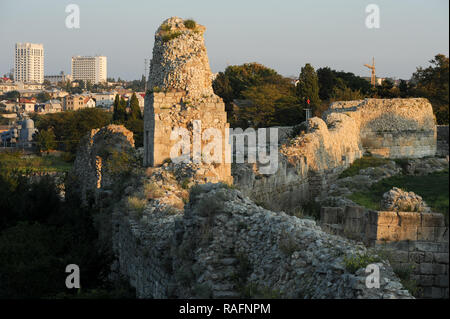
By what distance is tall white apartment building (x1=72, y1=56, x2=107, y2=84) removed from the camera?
149 m

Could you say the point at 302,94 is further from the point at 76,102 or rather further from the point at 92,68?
the point at 92,68

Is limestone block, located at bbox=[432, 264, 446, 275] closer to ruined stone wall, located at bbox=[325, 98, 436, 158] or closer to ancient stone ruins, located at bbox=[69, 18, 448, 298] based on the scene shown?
ancient stone ruins, located at bbox=[69, 18, 448, 298]

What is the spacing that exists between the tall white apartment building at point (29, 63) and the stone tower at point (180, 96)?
5902 inches

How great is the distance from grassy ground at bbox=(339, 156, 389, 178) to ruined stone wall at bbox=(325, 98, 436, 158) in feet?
5.41

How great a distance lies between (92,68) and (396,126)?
13230 centimetres

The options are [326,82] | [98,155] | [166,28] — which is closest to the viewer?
[166,28]

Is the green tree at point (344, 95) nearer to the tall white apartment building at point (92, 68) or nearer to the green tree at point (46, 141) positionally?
the green tree at point (46, 141)

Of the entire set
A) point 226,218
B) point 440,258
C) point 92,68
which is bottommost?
point 440,258

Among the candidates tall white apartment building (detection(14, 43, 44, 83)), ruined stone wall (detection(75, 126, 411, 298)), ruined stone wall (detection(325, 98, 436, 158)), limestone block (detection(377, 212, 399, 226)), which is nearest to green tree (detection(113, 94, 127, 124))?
ruined stone wall (detection(325, 98, 436, 158))

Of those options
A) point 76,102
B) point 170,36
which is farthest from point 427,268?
point 76,102

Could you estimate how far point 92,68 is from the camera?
151000 mm

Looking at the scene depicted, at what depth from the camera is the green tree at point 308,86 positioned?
34.9m

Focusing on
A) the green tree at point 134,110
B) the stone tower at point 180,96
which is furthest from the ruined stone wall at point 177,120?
the green tree at point 134,110
